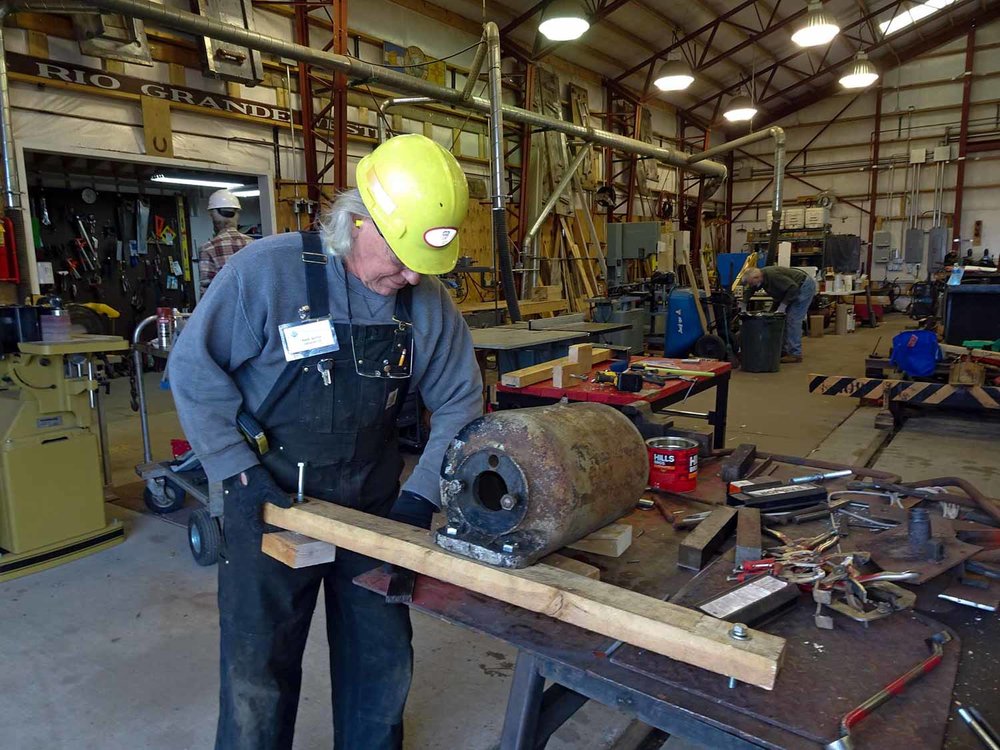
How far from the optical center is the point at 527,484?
1162 millimetres

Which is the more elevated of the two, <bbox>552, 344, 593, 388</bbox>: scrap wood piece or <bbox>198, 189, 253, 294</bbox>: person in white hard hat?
<bbox>198, 189, 253, 294</bbox>: person in white hard hat

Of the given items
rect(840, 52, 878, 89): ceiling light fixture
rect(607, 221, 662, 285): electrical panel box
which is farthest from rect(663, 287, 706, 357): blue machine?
rect(840, 52, 878, 89): ceiling light fixture

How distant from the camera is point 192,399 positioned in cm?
132

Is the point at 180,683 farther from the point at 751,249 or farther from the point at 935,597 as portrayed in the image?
the point at 751,249

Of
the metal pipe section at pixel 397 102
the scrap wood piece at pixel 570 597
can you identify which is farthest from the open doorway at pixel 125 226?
the scrap wood piece at pixel 570 597

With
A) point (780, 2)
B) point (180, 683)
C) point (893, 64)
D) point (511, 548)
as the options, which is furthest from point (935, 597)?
point (893, 64)

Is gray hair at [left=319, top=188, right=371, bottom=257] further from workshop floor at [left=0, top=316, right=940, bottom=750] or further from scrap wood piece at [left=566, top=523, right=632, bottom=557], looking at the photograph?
workshop floor at [left=0, top=316, right=940, bottom=750]

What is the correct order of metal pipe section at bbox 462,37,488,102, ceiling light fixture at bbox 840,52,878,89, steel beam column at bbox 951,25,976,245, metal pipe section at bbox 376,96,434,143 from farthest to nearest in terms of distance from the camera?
steel beam column at bbox 951,25,976,245, ceiling light fixture at bbox 840,52,878,89, metal pipe section at bbox 376,96,434,143, metal pipe section at bbox 462,37,488,102

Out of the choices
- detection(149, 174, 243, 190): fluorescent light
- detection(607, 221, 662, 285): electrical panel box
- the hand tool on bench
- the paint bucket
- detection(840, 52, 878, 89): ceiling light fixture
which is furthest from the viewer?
detection(607, 221, 662, 285): electrical panel box

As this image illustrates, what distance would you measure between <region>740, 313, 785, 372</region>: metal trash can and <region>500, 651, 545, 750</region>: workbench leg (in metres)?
6.99

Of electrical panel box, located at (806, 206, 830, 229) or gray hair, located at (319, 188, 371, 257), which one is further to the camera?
electrical panel box, located at (806, 206, 830, 229)

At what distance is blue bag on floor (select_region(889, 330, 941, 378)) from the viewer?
16.5 ft

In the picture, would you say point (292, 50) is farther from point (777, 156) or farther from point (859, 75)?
point (859, 75)

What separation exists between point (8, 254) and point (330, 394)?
447 centimetres
